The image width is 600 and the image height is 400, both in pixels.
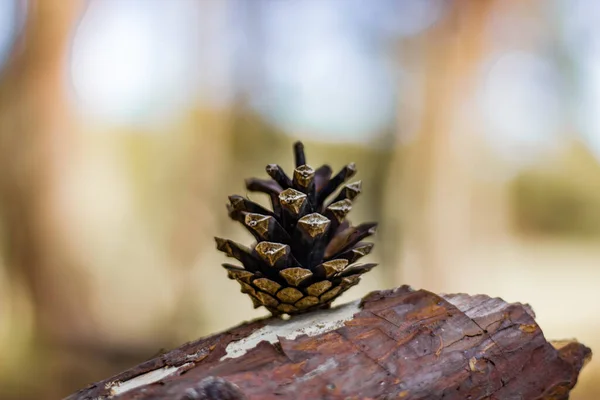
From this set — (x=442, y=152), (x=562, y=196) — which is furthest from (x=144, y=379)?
(x=562, y=196)

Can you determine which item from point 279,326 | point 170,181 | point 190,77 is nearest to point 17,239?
point 170,181

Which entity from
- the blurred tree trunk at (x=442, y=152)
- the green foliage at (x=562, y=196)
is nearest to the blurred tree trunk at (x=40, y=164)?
the blurred tree trunk at (x=442, y=152)

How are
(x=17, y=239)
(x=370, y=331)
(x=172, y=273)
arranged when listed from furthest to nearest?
(x=172, y=273), (x=17, y=239), (x=370, y=331)

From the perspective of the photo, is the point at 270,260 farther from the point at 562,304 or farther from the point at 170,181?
the point at 562,304

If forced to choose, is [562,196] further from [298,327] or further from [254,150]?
[298,327]

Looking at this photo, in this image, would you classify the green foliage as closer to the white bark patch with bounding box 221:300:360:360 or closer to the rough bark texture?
the rough bark texture

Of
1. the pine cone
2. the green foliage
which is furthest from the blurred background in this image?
the pine cone

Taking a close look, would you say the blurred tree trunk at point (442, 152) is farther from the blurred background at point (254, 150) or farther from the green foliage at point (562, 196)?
the green foliage at point (562, 196)

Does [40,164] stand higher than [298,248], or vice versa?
[40,164]
